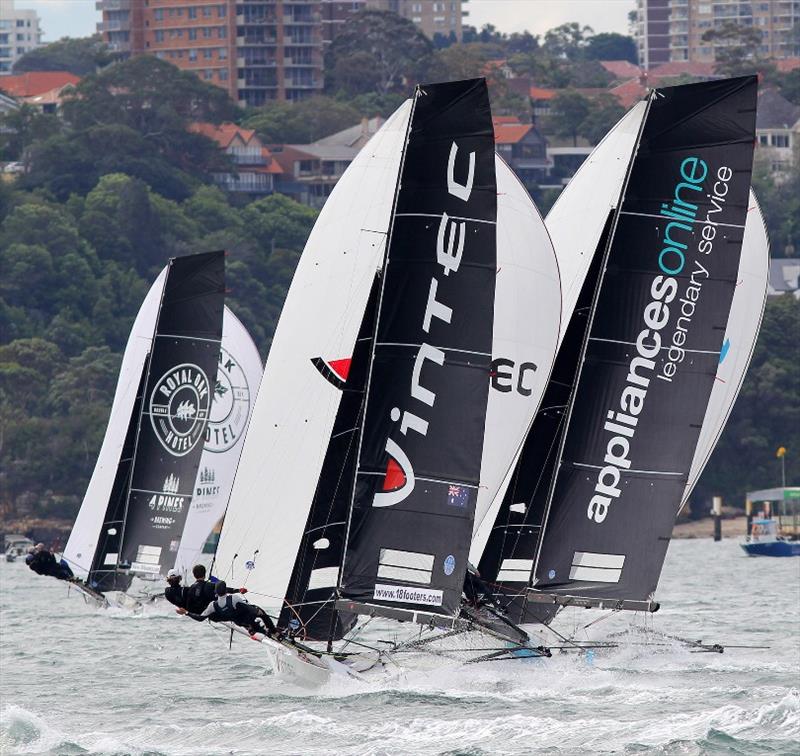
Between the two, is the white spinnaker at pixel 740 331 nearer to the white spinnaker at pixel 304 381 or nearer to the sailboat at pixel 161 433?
the white spinnaker at pixel 304 381

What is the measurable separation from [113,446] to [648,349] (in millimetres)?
13630

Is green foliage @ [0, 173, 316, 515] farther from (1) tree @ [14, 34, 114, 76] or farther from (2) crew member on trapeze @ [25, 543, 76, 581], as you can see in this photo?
(1) tree @ [14, 34, 114, 76]

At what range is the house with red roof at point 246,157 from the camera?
12069 cm

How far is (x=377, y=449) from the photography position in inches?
776

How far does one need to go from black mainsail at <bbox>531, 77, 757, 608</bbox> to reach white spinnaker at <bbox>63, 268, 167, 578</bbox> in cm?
1239

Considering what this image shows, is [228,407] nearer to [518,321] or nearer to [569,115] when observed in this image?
[518,321]

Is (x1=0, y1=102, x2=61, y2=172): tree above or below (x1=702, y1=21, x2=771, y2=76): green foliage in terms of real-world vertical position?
below

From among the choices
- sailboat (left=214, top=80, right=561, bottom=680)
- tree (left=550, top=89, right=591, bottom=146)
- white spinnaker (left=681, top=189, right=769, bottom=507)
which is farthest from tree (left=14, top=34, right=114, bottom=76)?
sailboat (left=214, top=80, right=561, bottom=680)

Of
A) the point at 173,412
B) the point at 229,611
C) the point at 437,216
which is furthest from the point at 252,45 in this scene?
the point at 229,611

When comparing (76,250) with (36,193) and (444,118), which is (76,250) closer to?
(36,193)

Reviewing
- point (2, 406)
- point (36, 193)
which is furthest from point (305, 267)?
point (36, 193)

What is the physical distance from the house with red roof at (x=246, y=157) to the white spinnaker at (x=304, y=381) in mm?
98507

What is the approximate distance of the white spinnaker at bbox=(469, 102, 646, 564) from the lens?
22.5 metres

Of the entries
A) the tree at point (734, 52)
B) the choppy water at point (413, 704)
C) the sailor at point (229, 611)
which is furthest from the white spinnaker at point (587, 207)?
the tree at point (734, 52)
